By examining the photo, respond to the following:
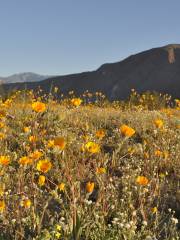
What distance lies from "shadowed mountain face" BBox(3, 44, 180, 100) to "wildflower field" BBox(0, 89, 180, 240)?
44777mm

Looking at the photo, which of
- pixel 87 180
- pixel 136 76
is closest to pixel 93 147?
pixel 87 180

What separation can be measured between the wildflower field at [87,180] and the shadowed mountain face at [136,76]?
44.8 metres

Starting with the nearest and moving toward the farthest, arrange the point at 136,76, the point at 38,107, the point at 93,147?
the point at 93,147, the point at 38,107, the point at 136,76

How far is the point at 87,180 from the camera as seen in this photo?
447 cm

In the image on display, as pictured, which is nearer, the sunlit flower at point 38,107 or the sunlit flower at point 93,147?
the sunlit flower at point 93,147

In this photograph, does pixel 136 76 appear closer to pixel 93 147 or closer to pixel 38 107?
pixel 38 107

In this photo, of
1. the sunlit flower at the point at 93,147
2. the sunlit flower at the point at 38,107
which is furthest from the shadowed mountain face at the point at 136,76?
the sunlit flower at the point at 93,147

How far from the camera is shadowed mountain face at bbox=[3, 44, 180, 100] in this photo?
5528 cm

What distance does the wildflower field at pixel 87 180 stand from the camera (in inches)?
117

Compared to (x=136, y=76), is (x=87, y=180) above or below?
below

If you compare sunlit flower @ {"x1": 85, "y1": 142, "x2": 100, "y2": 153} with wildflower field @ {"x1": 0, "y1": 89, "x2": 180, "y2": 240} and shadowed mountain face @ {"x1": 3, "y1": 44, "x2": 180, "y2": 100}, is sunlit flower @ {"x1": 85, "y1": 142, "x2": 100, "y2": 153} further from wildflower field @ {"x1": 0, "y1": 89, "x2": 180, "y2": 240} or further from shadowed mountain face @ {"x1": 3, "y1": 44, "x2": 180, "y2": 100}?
shadowed mountain face @ {"x1": 3, "y1": 44, "x2": 180, "y2": 100}

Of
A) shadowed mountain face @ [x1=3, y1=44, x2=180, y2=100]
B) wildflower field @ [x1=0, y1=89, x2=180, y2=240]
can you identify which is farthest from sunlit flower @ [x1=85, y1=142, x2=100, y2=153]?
shadowed mountain face @ [x1=3, y1=44, x2=180, y2=100]

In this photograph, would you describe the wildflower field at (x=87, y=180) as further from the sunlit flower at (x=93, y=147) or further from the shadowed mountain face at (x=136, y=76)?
the shadowed mountain face at (x=136, y=76)

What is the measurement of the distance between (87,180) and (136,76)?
56.3 metres
